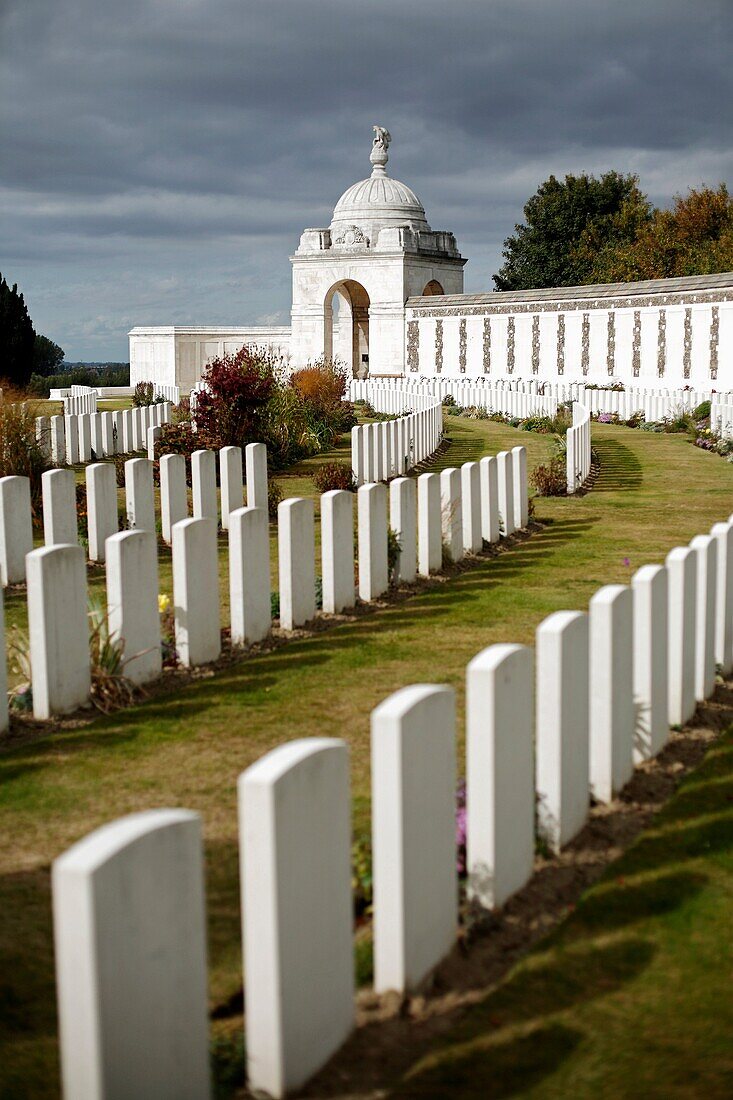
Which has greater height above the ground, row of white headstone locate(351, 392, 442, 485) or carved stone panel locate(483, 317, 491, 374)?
carved stone panel locate(483, 317, 491, 374)

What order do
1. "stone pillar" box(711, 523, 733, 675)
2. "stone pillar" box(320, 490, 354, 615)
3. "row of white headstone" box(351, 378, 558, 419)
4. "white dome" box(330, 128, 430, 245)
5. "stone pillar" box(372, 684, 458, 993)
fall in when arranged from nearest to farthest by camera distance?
"stone pillar" box(372, 684, 458, 993), "stone pillar" box(711, 523, 733, 675), "stone pillar" box(320, 490, 354, 615), "row of white headstone" box(351, 378, 558, 419), "white dome" box(330, 128, 430, 245)

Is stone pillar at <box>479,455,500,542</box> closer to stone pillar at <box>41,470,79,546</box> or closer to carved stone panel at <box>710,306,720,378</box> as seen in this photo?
stone pillar at <box>41,470,79,546</box>

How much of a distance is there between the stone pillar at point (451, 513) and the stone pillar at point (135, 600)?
3.78 meters

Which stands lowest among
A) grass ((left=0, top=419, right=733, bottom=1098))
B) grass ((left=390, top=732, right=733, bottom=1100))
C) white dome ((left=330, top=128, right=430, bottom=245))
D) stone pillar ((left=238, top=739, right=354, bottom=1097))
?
grass ((left=390, top=732, right=733, bottom=1100))

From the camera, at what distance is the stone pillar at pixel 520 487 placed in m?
10.8

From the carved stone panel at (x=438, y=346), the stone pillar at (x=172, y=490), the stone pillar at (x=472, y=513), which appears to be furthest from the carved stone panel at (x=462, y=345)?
the stone pillar at (x=472, y=513)

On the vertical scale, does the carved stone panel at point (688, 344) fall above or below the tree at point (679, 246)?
below

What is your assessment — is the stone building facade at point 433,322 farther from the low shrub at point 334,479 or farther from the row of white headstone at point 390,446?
the low shrub at point 334,479

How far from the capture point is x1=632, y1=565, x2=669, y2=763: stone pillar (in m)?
4.69

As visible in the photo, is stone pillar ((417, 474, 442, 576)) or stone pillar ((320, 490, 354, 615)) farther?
stone pillar ((417, 474, 442, 576))

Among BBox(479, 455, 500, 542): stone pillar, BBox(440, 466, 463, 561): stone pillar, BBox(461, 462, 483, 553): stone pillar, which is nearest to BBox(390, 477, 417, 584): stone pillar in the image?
BBox(440, 466, 463, 561): stone pillar

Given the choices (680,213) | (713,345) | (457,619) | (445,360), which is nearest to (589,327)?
(713,345)

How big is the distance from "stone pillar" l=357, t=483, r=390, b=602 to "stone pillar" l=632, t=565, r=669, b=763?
3327 mm

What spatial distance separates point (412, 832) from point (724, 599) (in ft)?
11.5
